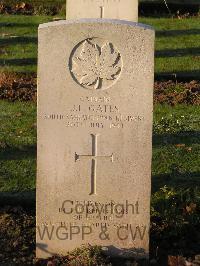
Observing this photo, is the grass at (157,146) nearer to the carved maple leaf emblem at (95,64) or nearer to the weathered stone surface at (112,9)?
the weathered stone surface at (112,9)

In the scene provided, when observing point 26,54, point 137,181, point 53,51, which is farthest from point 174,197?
point 26,54

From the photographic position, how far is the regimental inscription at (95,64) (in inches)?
194

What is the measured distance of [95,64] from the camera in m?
4.99

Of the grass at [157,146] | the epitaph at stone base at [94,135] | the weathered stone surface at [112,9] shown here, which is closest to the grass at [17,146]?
the grass at [157,146]

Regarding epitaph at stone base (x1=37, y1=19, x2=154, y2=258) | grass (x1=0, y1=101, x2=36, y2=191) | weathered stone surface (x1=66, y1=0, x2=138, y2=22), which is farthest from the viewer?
weathered stone surface (x1=66, y1=0, x2=138, y2=22)

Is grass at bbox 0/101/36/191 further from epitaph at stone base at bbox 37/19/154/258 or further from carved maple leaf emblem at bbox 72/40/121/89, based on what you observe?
carved maple leaf emblem at bbox 72/40/121/89

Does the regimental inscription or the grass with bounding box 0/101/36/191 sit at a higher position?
the regimental inscription

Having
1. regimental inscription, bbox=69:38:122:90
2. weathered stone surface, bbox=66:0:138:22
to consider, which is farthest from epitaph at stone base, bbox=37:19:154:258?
weathered stone surface, bbox=66:0:138:22

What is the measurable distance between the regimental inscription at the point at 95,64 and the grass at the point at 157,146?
198 cm

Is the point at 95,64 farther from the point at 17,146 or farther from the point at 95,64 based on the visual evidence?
the point at 17,146

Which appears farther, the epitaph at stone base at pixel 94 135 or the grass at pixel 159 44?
the grass at pixel 159 44

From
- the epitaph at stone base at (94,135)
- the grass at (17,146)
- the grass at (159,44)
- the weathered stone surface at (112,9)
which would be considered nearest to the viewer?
the epitaph at stone base at (94,135)

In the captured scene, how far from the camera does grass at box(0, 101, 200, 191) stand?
691 cm

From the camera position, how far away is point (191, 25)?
14.6 metres
